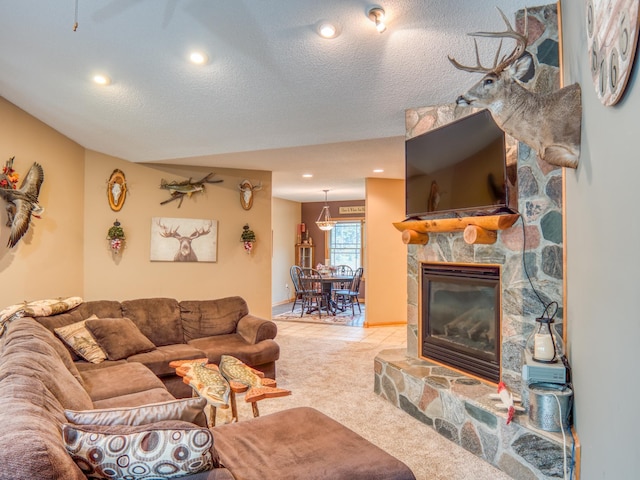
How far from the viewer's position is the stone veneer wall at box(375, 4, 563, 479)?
239 cm

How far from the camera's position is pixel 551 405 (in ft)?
7.34

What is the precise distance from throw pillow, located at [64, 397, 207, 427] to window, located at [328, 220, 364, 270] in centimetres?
886

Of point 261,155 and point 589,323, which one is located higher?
point 261,155

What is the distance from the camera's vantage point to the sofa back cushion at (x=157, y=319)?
4059mm

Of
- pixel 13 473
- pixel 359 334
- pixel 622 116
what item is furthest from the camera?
pixel 359 334

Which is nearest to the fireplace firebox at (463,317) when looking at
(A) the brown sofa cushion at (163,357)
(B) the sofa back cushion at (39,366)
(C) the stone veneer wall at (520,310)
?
(C) the stone veneer wall at (520,310)

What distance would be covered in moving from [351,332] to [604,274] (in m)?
5.55

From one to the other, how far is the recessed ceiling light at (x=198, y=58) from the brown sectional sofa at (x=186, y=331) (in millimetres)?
2432

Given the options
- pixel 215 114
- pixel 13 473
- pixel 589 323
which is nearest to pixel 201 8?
pixel 215 114

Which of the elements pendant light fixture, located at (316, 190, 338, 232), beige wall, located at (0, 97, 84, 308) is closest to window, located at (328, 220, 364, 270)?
pendant light fixture, located at (316, 190, 338, 232)

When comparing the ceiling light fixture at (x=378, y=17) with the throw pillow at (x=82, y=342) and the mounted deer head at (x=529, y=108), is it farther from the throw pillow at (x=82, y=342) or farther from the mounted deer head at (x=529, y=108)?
the throw pillow at (x=82, y=342)

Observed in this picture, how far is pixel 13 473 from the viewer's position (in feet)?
3.13

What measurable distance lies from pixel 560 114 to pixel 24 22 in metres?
3.24

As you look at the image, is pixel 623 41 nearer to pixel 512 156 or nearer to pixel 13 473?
pixel 13 473
